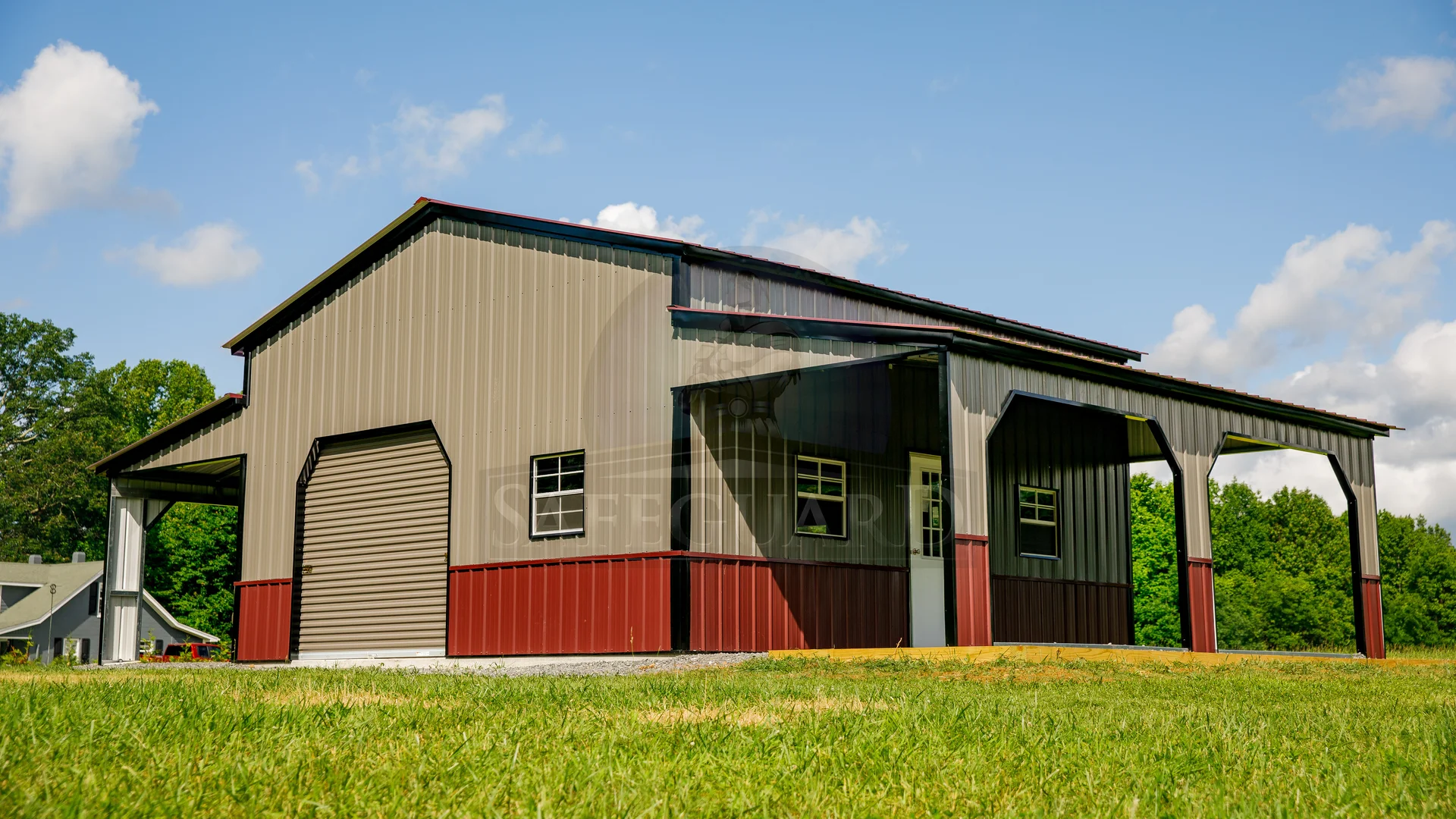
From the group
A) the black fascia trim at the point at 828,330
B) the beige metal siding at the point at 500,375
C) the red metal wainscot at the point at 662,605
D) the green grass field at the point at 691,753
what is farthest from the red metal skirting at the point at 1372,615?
the green grass field at the point at 691,753

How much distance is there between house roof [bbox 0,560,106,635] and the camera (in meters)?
44.7

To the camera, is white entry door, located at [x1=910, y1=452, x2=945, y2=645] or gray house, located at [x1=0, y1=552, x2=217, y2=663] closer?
white entry door, located at [x1=910, y1=452, x2=945, y2=645]

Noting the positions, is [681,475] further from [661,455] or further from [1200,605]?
[1200,605]

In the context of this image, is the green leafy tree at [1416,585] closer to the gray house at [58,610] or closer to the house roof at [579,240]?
the house roof at [579,240]

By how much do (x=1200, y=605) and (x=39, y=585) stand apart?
43565 millimetres

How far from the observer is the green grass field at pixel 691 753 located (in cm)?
407

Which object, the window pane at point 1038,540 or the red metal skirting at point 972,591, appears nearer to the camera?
the red metal skirting at point 972,591

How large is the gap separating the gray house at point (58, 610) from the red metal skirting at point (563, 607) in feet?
110

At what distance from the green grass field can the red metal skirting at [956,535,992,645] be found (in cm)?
411

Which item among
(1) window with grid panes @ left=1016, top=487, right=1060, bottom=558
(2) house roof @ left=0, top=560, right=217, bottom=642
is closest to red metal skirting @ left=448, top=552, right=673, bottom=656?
(1) window with grid panes @ left=1016, top=487, right=1060, bottom=558

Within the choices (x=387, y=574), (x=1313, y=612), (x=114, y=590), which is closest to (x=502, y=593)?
(x=387, y=574)

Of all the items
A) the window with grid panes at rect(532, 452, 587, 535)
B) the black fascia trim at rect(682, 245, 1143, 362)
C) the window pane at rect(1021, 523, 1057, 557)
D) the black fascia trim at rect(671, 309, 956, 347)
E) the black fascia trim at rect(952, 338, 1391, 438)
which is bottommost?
the window pane at rect(1021, 523, 1057, 557)

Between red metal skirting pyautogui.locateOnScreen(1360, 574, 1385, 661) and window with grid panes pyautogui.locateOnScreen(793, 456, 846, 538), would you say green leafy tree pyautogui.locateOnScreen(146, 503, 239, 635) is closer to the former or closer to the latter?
window with grid panes pyautogui.locateOnScreen(793, 456, 846, 538)

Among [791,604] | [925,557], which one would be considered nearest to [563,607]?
[791,604]
